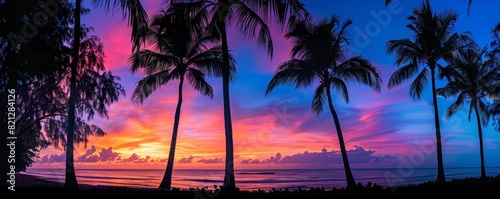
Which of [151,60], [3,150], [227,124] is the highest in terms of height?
[151,60]

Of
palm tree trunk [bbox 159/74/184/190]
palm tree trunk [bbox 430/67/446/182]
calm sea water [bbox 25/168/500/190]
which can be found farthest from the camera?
calm sea water [bbox 25/168/500/190]

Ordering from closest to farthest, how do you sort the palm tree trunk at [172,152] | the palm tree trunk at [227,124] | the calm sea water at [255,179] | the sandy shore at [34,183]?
1. the palm tree trunk at [227,124]
2. the sandy shore at [34,183]
3. the palm tree trunk at [172,152]
4. the calm sea water at [255,179]

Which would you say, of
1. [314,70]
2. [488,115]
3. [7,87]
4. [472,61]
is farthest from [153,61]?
[488,115]

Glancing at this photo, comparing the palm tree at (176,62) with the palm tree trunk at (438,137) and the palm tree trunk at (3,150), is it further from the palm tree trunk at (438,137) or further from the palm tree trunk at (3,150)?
the palm tree trunk at (438,137)

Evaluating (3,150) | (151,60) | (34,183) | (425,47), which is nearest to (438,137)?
(425,47)

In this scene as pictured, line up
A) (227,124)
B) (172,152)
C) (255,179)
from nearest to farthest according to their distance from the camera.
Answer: (227,124) < (172,152) < (255,179)

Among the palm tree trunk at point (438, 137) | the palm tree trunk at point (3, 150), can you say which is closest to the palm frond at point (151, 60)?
the palm tree trunk at point (3, 150)

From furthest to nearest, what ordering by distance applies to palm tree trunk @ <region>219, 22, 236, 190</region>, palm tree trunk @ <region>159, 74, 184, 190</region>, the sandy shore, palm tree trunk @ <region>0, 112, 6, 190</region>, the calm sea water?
1. the calm sea water
2. palm tree trunk @ <region>159, 74, 184, 190</region>
3. the sandy shore
4. palm tree trunk @ <region>0, 112, 6, 190</region>
5. palm tree trunk @ <region>219, 22, 236, 190</region>

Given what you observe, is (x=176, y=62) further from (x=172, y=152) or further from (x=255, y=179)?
(x=255, y=179)

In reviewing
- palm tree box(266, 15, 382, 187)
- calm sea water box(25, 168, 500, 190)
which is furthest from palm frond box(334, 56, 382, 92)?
calm sea water box(25, 168, 500, 190)

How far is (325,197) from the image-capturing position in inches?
303

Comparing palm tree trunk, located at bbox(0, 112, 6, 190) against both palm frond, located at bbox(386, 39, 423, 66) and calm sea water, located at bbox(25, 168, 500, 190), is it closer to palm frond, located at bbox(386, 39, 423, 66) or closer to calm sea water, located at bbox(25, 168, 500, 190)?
calm sea water, located at bbox(25, 168, 500, 190)

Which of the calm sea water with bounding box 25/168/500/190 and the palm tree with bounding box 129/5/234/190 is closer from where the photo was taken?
the palm tree with bounding box 129/5/234/190

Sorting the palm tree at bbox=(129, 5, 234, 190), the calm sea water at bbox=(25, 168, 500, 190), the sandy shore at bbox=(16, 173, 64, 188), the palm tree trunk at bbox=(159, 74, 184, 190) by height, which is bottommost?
the calm sea water at bbox=(25, 168, 500, 190)
